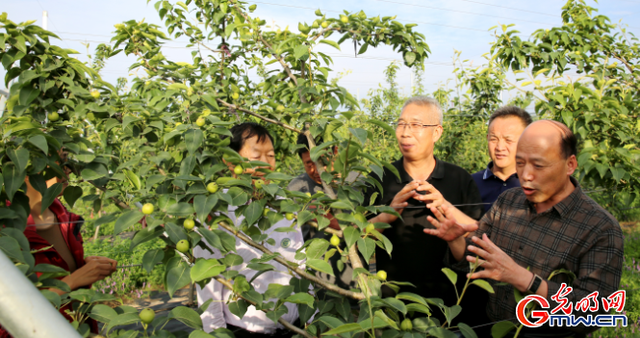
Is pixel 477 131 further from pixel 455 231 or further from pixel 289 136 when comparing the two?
pixel 455 231

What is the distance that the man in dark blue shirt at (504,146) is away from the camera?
2252 millimetres

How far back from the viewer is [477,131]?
465 cm

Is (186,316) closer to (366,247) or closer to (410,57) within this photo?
(366,247)

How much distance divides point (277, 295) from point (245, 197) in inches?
11.6

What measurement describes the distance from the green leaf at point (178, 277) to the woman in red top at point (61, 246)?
92 cm

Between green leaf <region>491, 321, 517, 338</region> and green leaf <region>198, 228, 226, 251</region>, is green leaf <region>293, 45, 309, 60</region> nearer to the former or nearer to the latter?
green leaf <region>198, 228, 226, 251</region>

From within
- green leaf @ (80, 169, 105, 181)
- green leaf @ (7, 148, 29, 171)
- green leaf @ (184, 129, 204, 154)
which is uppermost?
green leaf @ (184, 129, 204, 154)

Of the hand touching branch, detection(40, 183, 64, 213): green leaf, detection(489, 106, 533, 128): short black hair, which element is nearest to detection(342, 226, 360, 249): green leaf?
the hand touching branch

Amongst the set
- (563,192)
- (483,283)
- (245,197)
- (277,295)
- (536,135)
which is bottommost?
(277,295)

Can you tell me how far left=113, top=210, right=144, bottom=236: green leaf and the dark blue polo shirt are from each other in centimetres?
193

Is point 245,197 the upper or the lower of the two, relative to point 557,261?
upper

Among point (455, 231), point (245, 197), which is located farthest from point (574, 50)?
point (245, 197)

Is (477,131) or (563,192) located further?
(477,131)

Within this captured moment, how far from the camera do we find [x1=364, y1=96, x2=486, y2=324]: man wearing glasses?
2018 mm
